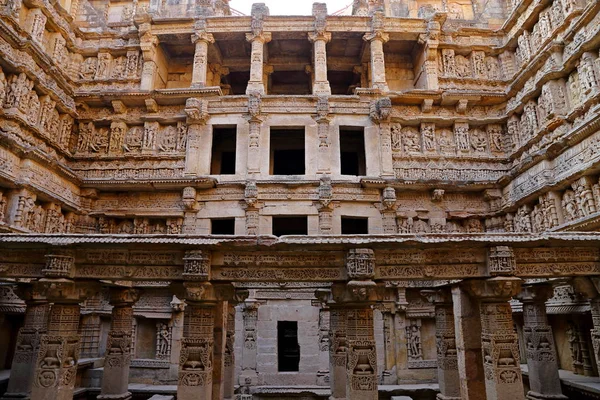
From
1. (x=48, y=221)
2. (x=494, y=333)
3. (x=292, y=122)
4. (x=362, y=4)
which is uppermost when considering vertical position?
(x=362, y=4)

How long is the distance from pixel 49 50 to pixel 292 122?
28.4ft

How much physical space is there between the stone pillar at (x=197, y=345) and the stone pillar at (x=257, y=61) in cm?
999

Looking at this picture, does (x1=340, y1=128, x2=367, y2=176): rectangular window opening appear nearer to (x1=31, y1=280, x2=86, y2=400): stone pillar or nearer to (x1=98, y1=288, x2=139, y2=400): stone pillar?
(x1=98, y1=288, x2=139, y2=400): stone pillar

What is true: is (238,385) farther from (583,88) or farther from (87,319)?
(583,88)

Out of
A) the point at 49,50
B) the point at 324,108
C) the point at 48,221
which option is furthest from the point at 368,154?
the point at 49,50

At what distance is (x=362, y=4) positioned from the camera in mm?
17641

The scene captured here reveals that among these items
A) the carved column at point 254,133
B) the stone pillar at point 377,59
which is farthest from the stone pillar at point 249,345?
the stone pillar at point 377,59

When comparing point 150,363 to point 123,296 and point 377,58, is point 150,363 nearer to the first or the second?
point 123,296

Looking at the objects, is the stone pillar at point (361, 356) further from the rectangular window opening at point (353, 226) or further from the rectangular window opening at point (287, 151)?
the rectangular window opening at point (287, 151)

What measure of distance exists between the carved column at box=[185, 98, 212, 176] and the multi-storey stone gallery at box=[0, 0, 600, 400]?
8cm

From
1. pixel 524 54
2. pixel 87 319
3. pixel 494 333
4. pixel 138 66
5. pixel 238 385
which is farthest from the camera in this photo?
pixel 138 66

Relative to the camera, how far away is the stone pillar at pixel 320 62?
15.4 m

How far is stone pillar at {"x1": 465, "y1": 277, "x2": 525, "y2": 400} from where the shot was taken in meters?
6.34

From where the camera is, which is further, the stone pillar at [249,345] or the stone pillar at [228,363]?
the stone pillar at [249,345]
